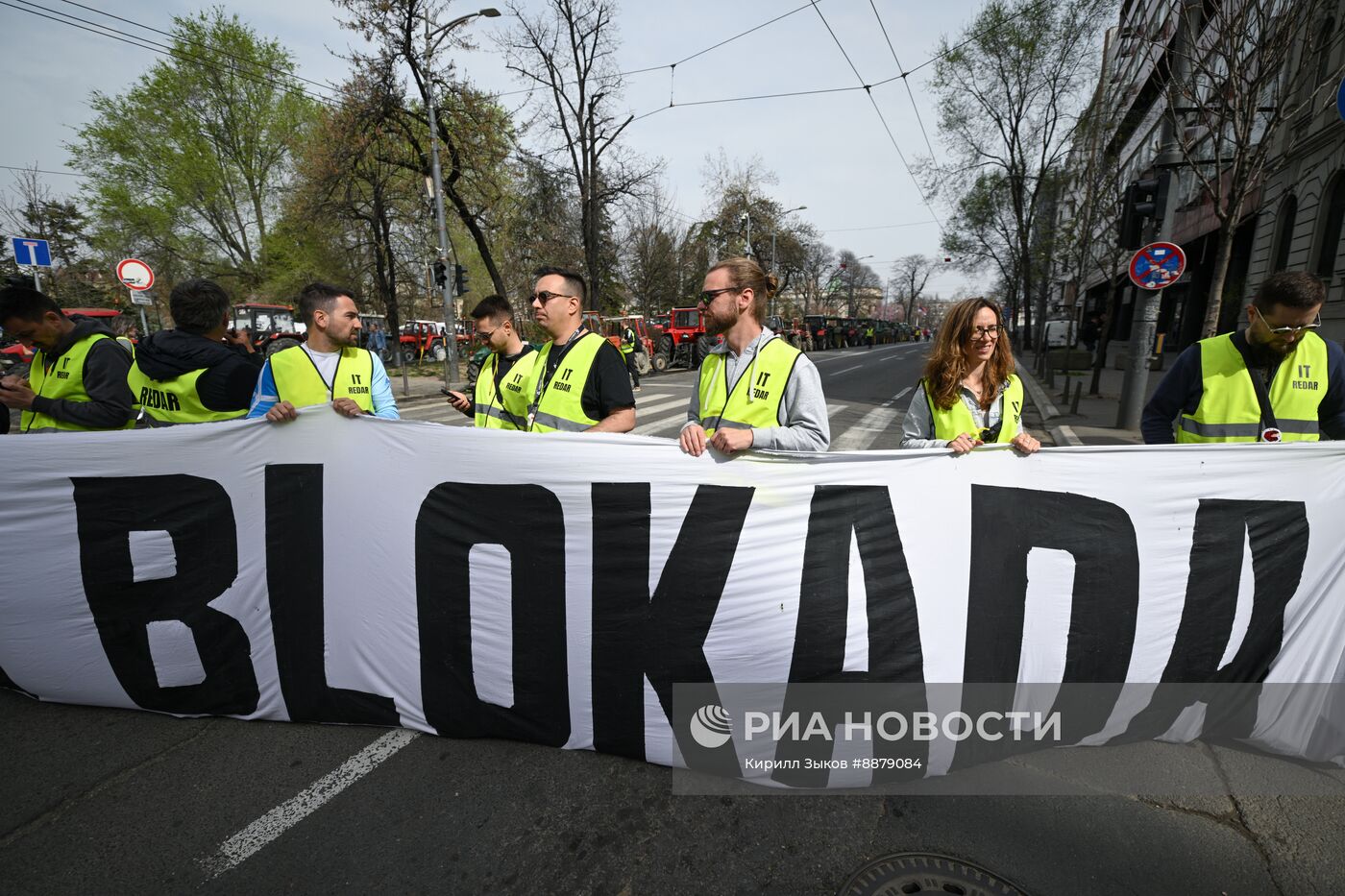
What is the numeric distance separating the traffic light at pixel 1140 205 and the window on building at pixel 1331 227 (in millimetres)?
9345

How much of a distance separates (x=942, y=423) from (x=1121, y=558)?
2.84 ft

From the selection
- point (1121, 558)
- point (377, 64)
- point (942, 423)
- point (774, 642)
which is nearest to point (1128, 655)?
point (1121, 558)

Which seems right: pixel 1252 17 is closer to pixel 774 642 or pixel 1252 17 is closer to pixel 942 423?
pixel 942 423

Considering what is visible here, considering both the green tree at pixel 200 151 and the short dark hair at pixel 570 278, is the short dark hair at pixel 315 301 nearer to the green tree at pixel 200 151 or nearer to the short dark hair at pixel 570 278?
the short dark hair at pixel 570 278

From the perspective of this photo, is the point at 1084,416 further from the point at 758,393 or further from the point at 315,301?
the point at 315,301

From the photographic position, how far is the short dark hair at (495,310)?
4066 millimetres

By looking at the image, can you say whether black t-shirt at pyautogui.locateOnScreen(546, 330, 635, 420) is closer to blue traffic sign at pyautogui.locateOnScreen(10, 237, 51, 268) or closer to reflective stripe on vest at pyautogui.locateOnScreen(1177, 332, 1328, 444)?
reflective stripe on vest at pyautogui.locateOnScreen(1177, 332, 1328, 444)

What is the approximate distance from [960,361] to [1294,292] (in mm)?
1440

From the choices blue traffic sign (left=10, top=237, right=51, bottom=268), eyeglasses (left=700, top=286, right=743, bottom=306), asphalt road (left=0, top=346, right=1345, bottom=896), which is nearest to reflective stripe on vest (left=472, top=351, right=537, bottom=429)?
eyeglasses (left=700, top=286, right=743, bottom=306)

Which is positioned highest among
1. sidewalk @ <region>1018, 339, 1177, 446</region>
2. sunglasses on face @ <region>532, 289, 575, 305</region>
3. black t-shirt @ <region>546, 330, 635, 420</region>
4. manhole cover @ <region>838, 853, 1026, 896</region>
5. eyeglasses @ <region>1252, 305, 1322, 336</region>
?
sunglasses on face @ <region>532, 289, 575, 305</region>

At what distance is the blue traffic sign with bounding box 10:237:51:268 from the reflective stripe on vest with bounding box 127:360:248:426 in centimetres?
1058

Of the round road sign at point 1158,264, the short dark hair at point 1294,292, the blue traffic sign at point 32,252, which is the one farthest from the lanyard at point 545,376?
the blue traffic sign at point 32,252

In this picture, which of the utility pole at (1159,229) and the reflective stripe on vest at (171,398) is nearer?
the reflective stripe on vest at (171,398)

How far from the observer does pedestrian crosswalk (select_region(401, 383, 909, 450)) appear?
31.1 feet
